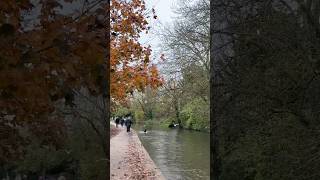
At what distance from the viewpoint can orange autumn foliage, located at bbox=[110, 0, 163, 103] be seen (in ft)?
22.2

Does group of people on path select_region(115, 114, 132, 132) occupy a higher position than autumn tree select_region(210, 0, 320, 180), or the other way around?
autumn tree select_region(210, 0, 320, 180)

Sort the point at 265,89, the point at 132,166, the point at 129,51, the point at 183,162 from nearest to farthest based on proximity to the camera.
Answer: the point at 265,89, the point at 129,51, the point at 132,166, the point at 183,162

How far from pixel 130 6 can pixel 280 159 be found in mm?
3555

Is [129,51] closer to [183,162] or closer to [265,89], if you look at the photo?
[265,89]

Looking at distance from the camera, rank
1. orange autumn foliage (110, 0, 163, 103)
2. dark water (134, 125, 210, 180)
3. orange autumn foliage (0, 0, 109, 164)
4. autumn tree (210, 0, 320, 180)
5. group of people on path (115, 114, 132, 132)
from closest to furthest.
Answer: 1. orange autumn foliage (0, 0, 109, 164)
2. autumn tree (210, 0, 320, 180)
3. orange autumn foliage (110, 0, 163, 103)
4. dark water (134, 125, 210, 180)
5. group of people on path (115, 114, 132, 132)

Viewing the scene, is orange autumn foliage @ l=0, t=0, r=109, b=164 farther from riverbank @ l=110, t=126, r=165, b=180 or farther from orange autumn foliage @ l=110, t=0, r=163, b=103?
riverbank @ l=110, t=126, r=165, b=180

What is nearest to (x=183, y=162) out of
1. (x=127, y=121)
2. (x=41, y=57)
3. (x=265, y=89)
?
(x=265, y=89)

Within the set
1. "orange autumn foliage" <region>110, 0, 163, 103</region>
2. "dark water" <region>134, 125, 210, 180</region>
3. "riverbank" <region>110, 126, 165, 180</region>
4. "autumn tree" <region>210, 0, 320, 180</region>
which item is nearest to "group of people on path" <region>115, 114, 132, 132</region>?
"dark water" <region>134, 125, 210, 180</region>

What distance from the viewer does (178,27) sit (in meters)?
15.2

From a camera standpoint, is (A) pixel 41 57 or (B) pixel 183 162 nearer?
(A) pixel 41 57

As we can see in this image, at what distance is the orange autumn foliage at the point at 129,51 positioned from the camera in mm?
6758

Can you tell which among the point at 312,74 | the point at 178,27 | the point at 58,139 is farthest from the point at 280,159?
the point at 178,27

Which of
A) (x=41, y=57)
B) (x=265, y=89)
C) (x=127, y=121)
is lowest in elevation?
(x=127, y=121)

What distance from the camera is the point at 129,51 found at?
6.88 m
